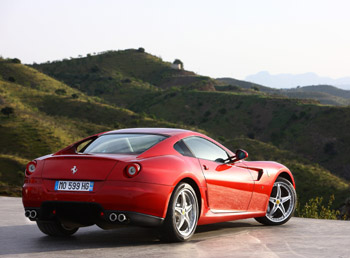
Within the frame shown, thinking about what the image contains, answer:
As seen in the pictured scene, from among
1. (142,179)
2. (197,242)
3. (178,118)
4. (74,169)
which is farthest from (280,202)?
(178,118)

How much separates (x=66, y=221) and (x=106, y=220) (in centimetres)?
65

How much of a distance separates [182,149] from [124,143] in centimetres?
78

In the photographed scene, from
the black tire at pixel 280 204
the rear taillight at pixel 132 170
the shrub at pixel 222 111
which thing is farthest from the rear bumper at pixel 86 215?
the shrub at pixel 222 111

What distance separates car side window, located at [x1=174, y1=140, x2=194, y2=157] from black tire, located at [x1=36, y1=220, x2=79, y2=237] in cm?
190

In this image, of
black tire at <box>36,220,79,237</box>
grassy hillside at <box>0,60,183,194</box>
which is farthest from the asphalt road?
grassy hillside at <box>0,60,183,194</box>

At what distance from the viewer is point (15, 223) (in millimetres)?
10156

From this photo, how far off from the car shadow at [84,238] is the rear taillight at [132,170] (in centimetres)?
101

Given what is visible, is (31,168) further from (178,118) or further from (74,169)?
(178,118)

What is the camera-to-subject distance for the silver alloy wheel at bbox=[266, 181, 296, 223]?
34.2 feet

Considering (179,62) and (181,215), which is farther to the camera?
(179,62)

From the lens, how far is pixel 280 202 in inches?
413

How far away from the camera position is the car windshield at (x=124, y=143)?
8.05 meters

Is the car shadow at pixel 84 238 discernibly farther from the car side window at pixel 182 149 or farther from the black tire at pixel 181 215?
the car side window at pixel 182 149

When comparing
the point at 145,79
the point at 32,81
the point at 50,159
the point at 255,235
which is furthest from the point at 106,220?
the point at 145,79
